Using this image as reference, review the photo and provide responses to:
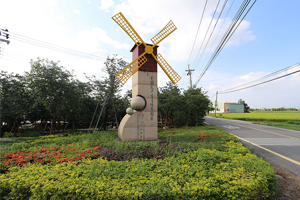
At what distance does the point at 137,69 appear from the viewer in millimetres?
7699

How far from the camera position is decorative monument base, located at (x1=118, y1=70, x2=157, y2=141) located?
7.31 meters

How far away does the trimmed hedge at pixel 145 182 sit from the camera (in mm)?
2535

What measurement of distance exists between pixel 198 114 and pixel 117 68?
9.63 metres

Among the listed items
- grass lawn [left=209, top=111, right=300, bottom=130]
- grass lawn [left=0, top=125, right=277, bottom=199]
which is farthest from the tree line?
grass lawn [left=209, top=111, right=300, bottom=130]

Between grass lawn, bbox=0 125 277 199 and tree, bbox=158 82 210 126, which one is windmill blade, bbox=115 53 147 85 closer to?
grass lawn, bbox=0 125 277 199

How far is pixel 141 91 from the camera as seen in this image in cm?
764

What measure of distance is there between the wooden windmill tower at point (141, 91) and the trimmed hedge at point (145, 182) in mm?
3625

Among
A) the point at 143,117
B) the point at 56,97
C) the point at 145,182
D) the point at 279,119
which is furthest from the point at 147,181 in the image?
the point at 279,119

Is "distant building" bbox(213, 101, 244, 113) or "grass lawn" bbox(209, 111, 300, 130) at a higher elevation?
"distant building" bbox(213, 101, 244, 113)

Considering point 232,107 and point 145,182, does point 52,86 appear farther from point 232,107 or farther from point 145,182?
point 232,107

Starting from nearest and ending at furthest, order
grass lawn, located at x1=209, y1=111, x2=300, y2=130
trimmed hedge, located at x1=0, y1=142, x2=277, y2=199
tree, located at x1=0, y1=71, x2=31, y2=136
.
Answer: trimmed hedge, located at x1=0, y1=142, x2=277, y2=199 < tree, located at x1=0, y1=71, x2=31, y2=136 < grass lawn, located at x1=209, y1=111, x2=300, y2=130

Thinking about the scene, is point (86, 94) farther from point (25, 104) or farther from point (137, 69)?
point (137, 69)

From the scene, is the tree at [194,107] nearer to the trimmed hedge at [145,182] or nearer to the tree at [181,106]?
the tree at [181,106]

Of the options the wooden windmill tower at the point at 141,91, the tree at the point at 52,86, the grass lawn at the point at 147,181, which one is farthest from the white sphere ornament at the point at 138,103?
the tree at the point at 52,86
